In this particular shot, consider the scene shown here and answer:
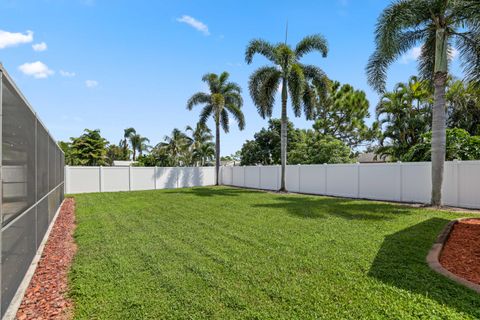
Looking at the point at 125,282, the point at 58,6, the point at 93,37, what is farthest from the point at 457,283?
the point at 93,37

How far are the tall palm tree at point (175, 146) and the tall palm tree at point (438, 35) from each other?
26.0 m

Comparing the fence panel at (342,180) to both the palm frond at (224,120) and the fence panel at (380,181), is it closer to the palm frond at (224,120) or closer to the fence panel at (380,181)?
the fence panel at (380,181)

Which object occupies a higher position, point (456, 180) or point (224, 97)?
point (224, 97)

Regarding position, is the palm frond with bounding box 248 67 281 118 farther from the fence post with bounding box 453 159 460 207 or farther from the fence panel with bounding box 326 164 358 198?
the fence post with bounding box 453 159 460 207

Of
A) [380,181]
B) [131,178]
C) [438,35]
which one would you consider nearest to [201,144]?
[131,178]

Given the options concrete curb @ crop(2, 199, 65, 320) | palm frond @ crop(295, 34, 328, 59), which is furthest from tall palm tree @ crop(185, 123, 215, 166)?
concrete curb @ crop(2, 199, 65, 320)

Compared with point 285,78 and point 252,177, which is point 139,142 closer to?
point 252,177

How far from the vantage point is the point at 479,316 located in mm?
2816

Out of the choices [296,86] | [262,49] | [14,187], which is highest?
[262,49]

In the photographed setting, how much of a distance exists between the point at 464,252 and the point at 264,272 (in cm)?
355

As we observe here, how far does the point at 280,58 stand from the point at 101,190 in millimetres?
14104

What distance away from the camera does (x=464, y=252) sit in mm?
4906

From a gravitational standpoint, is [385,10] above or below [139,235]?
above

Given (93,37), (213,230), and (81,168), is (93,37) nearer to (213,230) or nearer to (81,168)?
(213,230)
